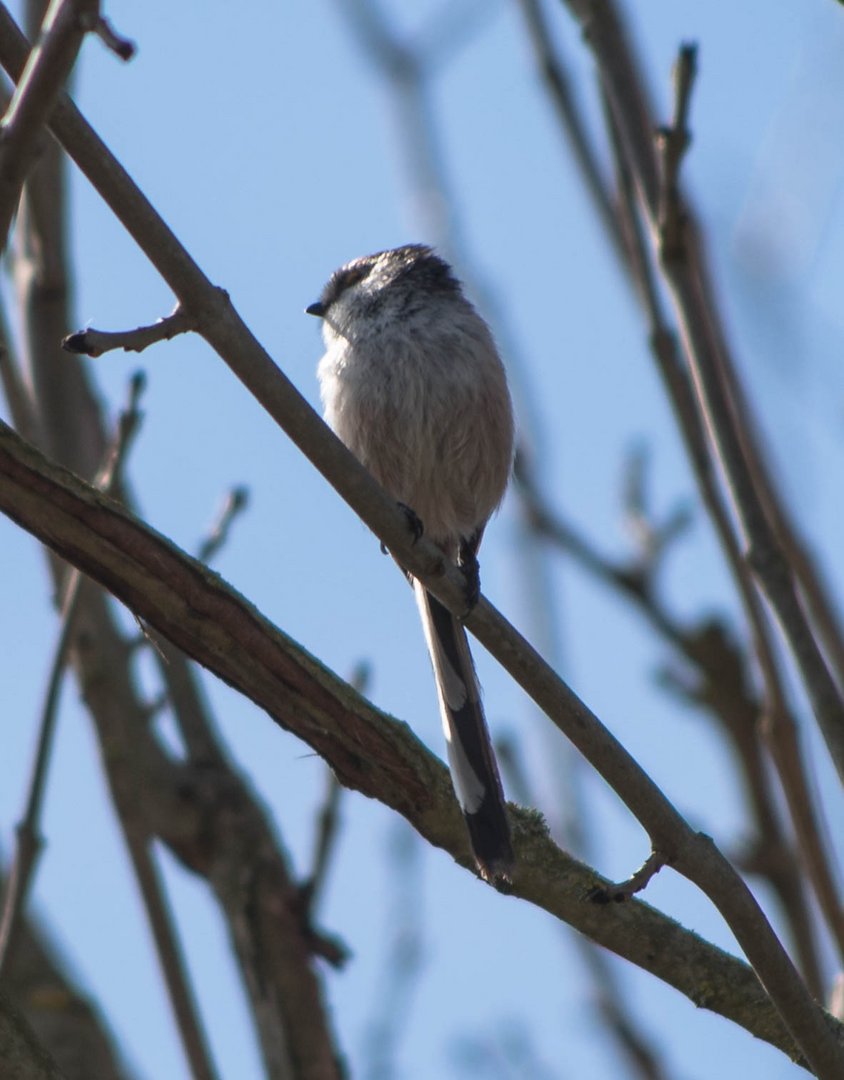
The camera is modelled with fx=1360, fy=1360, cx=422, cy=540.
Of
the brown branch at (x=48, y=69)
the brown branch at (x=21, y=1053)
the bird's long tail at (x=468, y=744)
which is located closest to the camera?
the brown branch at (x=48, y=69)

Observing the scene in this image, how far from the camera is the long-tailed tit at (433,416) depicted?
10.8 feet

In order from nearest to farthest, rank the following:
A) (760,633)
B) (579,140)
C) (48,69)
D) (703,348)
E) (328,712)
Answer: (48,69) < (328,712) < (703,348) < (760,633) < (579,140)

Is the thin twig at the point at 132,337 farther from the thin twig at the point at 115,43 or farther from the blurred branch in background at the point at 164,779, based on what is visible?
the blurred branch in background at the point at 164,779

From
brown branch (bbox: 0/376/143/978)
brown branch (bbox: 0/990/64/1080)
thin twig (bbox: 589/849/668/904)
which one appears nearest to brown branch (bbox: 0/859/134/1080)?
brown branch (bbox: 0/376/143/978)

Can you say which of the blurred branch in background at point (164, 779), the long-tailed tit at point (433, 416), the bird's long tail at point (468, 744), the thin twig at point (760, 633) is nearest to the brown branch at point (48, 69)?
the bird's long tail at point (468, 744)

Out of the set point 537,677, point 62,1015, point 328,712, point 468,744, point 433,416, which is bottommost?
point 62,1015

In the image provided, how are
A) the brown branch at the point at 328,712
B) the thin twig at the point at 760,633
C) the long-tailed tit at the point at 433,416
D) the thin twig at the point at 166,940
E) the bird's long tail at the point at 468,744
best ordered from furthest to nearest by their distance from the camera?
the long-tailed tit at the point at 433,416 < the thin twig at the point at 166,940 < the thin twig at the point at 760,633 < the bird's long tail at the point at 468,744 < the brown branch at the point at 328,712

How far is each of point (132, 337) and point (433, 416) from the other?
1.47 meters

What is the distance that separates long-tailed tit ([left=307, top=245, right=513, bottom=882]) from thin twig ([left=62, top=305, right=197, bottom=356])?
1.29 metres

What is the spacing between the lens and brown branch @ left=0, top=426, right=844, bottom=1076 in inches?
77.9

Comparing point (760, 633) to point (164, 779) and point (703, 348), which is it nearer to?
point (703, 348)

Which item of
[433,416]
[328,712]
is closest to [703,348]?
[433,416]

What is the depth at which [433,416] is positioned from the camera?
10.9 feet

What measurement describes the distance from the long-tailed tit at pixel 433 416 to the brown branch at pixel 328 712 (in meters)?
0.76
